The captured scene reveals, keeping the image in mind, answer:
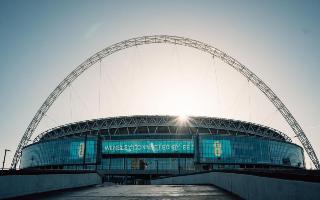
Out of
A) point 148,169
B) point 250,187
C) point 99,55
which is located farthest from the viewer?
point 148,169

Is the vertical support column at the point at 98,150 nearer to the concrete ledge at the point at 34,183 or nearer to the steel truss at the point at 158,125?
the steel truss at the point at 158,125

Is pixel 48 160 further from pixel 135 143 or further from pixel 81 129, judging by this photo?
pixel 135 143

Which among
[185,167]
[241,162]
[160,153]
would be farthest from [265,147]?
[160,153]

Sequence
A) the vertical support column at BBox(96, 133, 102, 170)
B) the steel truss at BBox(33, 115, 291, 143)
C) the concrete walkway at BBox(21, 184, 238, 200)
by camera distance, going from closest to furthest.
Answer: the concrete walkway at BBox(21, 184, 238, 200), the vertical support column at BBox(96, 133, 102, 170), the steel truss at BBox(33, 115, 291, 143)

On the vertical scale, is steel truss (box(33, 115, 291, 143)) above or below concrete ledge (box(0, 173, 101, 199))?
above

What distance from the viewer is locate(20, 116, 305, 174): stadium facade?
286 feet

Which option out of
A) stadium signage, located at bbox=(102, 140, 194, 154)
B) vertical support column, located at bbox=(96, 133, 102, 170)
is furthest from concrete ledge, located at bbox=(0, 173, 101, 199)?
vertical support column, located at bbox=(96, 133, 102, 170)

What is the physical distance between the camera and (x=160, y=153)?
87.8m

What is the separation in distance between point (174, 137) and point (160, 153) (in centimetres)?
665

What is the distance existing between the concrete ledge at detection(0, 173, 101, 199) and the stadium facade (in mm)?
63692

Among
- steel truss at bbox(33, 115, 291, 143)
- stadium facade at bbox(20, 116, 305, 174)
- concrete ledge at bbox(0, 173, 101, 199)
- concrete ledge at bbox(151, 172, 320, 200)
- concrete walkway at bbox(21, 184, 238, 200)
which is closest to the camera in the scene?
concrete ledge at bbox(151, 172, 320, 200)

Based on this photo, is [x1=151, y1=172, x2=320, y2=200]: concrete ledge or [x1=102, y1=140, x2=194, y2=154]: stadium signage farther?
[x1=102, y1=140, x2=194, y2=154]: stadium signage

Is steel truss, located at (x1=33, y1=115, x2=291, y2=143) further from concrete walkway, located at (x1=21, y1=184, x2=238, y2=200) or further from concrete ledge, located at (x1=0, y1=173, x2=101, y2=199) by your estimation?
concrete walkway, located at (x1=21, y1=184, x2=238, y2=200)

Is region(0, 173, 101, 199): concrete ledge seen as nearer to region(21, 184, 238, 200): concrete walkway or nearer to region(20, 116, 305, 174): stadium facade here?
region(21, 184, 238, 200): concrete walkway
